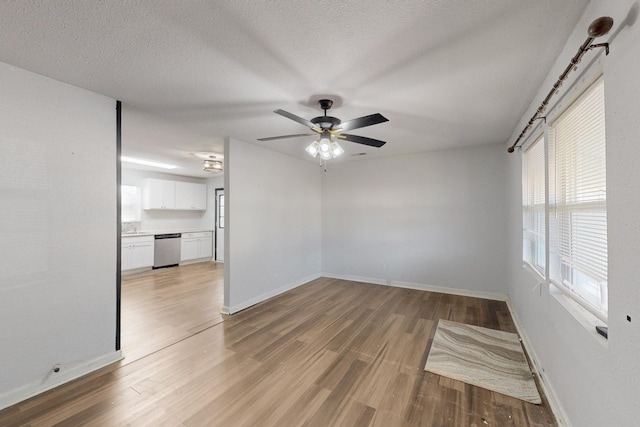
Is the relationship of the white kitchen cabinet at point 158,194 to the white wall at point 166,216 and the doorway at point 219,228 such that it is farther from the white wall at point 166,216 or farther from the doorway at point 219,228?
the doorway at point 219,228

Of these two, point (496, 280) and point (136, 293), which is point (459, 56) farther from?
point (136, 293)

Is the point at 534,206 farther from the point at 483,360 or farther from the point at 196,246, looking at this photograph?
the point at 196,246

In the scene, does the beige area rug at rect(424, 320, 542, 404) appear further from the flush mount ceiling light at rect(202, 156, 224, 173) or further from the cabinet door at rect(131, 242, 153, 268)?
the cabinet door at rect(131, 242, 153, 268)

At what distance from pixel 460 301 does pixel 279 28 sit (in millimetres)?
4353

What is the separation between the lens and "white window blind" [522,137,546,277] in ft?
7.66

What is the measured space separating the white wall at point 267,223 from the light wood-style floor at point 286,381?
614mm

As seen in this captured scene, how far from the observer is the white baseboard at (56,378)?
73.4 inches

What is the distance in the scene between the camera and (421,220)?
466 cm

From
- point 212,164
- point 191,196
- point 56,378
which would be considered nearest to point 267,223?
point 212,164

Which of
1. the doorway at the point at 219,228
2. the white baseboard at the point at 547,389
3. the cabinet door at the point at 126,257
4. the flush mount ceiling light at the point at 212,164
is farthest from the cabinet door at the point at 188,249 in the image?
the white baseboard at the point at 547,389

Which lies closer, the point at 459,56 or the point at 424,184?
the point at 459,56

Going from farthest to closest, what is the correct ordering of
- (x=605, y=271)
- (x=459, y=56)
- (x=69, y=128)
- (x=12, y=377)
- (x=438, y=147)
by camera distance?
(x=438, y=147) < (x=69, y=128) < (x=12, y=377) < (x=459, y=56) < (x=605, y=271)

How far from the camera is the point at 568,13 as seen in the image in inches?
54.9

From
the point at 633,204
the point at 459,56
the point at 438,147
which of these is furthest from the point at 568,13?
the point at 438,147
